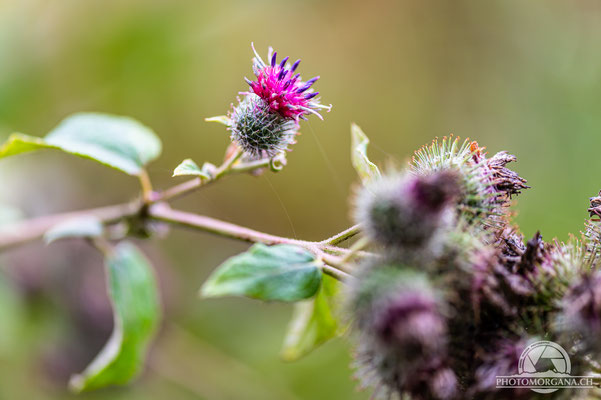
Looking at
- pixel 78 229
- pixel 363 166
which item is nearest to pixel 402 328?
pixel 363 166

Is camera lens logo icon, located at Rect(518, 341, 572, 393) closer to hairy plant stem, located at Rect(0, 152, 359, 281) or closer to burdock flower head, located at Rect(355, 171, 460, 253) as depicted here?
burdock flower head, located at Rect(355, 171, 460, 253)

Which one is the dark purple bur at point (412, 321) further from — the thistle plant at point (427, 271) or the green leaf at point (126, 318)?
the green leaf at point (126, 318)

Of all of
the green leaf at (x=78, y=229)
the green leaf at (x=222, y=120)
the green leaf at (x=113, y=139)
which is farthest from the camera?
the green leaf at (x=113, y=139)

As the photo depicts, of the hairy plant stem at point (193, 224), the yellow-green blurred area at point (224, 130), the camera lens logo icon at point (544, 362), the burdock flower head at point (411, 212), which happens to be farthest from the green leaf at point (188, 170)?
the yellow-green blurred area at point (224, 130)

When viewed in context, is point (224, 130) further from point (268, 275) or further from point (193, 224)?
point (268, 275)

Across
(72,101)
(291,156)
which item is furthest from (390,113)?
(72,101)

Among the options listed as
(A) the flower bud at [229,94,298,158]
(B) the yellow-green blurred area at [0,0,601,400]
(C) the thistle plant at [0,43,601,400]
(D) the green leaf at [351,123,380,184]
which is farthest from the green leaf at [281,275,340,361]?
(B) the yellow-green blurred area at [0,0,601,400]
